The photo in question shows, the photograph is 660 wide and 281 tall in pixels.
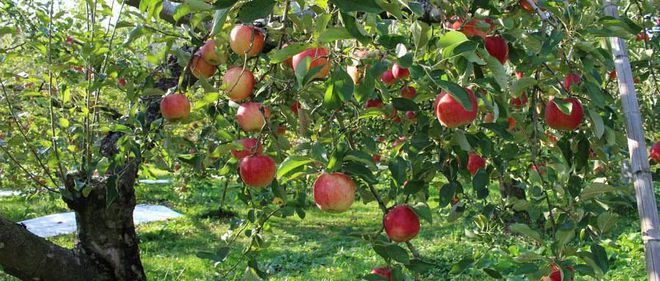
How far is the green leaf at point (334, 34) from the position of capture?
97 cm

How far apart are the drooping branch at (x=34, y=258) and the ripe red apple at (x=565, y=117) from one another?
1962 mm

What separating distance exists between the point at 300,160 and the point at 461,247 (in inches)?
189

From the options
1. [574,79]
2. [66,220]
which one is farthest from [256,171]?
[66,220]

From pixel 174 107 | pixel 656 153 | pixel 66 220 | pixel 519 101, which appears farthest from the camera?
pixel 66 220

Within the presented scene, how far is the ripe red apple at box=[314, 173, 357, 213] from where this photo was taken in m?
1.23

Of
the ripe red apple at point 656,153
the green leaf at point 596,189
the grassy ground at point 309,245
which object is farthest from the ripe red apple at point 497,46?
the grassy ground at point 309,245

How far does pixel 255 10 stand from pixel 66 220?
Answer: 727 centimetres

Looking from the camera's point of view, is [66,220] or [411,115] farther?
[66,220]

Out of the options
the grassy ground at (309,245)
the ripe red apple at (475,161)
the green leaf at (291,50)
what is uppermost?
the green leaf at (291,50)

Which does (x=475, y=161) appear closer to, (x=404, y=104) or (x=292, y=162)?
(x=404, y=104)

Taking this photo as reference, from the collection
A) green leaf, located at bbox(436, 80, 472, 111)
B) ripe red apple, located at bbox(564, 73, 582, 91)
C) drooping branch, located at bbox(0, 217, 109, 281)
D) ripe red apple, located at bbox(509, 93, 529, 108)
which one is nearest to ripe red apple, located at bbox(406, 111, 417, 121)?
ripe red apple, located at bbox(509, 93, 529, 108)

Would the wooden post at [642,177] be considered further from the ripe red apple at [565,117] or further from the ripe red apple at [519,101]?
the ripe red apple at [519,101]

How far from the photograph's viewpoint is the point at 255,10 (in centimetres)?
74

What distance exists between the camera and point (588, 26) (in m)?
1.27
